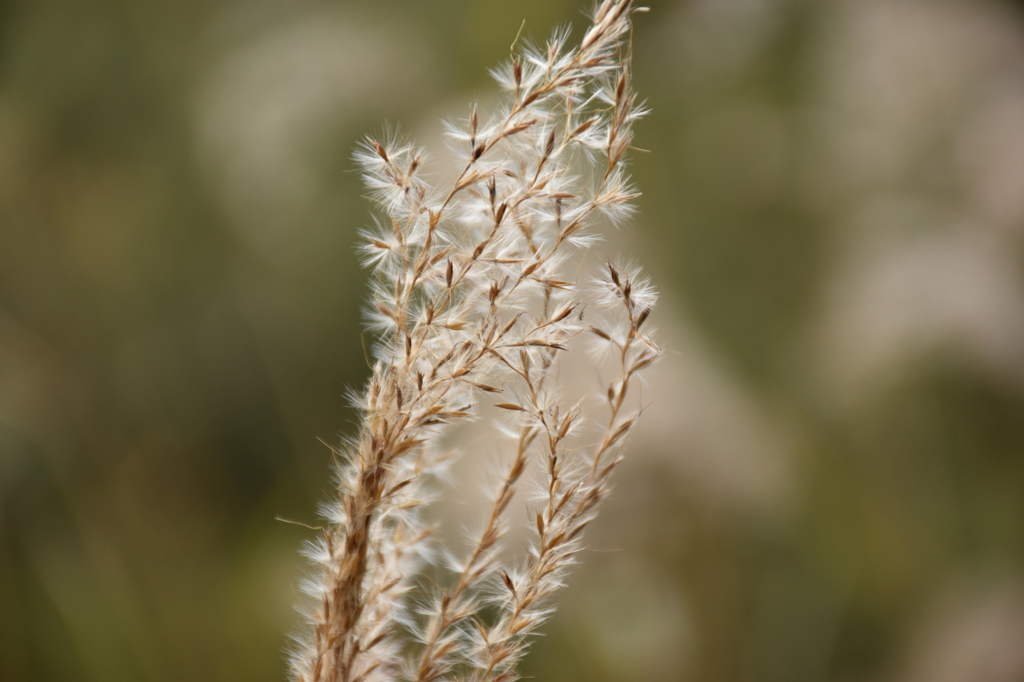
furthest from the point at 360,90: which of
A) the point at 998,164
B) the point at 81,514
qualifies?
the point at 998,164

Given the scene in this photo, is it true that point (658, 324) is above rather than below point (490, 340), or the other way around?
above

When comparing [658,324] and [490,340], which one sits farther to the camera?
[658,324]

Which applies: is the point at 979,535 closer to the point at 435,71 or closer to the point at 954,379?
the point at 954,379

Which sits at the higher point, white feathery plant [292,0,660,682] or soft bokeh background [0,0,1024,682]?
soft bokeh background [0,0,1024,682]

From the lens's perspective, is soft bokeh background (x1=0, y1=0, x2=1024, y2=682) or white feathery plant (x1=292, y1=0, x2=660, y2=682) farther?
soft bokeh background (x1=0, y1=0, x2=1024, y2=682)
